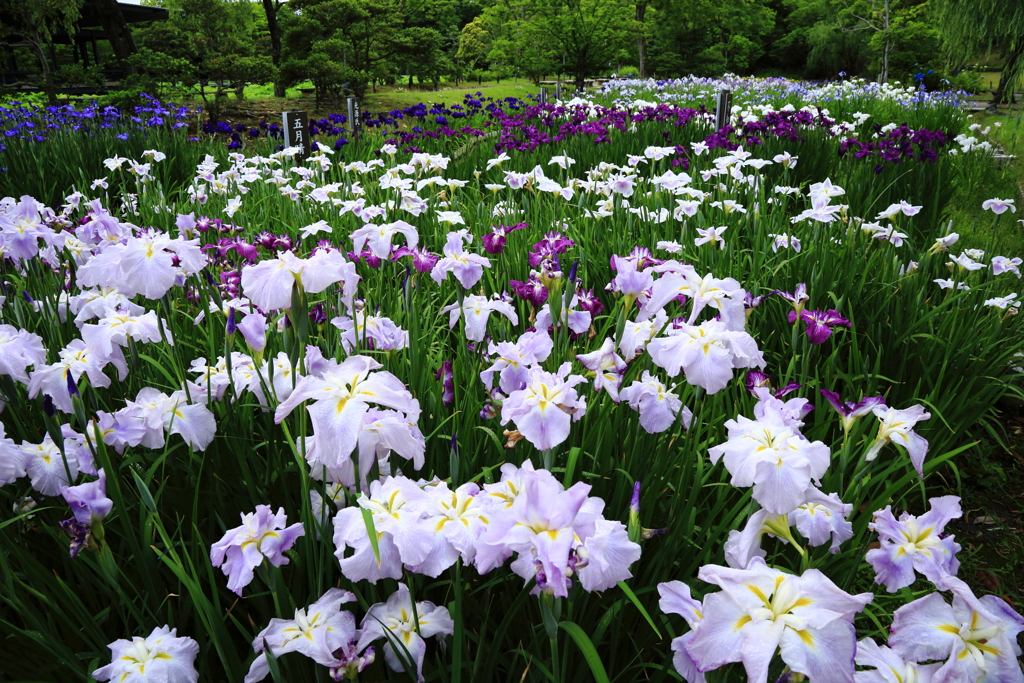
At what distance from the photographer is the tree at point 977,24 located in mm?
10172

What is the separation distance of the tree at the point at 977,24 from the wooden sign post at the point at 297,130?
10380mm

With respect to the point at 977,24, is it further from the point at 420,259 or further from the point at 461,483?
the point at 461,483

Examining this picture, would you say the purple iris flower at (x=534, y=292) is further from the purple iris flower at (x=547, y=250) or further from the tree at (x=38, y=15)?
the tree at (x=38, y=15)

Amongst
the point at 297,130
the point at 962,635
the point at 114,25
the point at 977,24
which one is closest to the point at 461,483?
the point at 962,635

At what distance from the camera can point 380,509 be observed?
98 cm

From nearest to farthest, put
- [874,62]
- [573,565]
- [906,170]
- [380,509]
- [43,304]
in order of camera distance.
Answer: [573,565] → [380,509] → [43,304] → [906,170] → [874,62]

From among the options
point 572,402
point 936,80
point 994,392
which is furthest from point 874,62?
point 572,402

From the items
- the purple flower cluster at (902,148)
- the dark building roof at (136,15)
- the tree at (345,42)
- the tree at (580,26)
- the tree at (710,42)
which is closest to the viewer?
the purple flower cluster at (902,148)

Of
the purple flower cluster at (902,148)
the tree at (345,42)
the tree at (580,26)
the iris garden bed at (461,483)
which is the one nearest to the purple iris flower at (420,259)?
the iris garden bed at (461,483)

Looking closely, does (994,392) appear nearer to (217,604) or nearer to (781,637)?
(781,637)

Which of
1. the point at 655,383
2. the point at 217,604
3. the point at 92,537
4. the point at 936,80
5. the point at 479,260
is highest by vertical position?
the point at 936,80

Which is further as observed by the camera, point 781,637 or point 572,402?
point 572,402

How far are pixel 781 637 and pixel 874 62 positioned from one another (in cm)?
4014

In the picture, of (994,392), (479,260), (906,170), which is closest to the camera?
(479,260)
